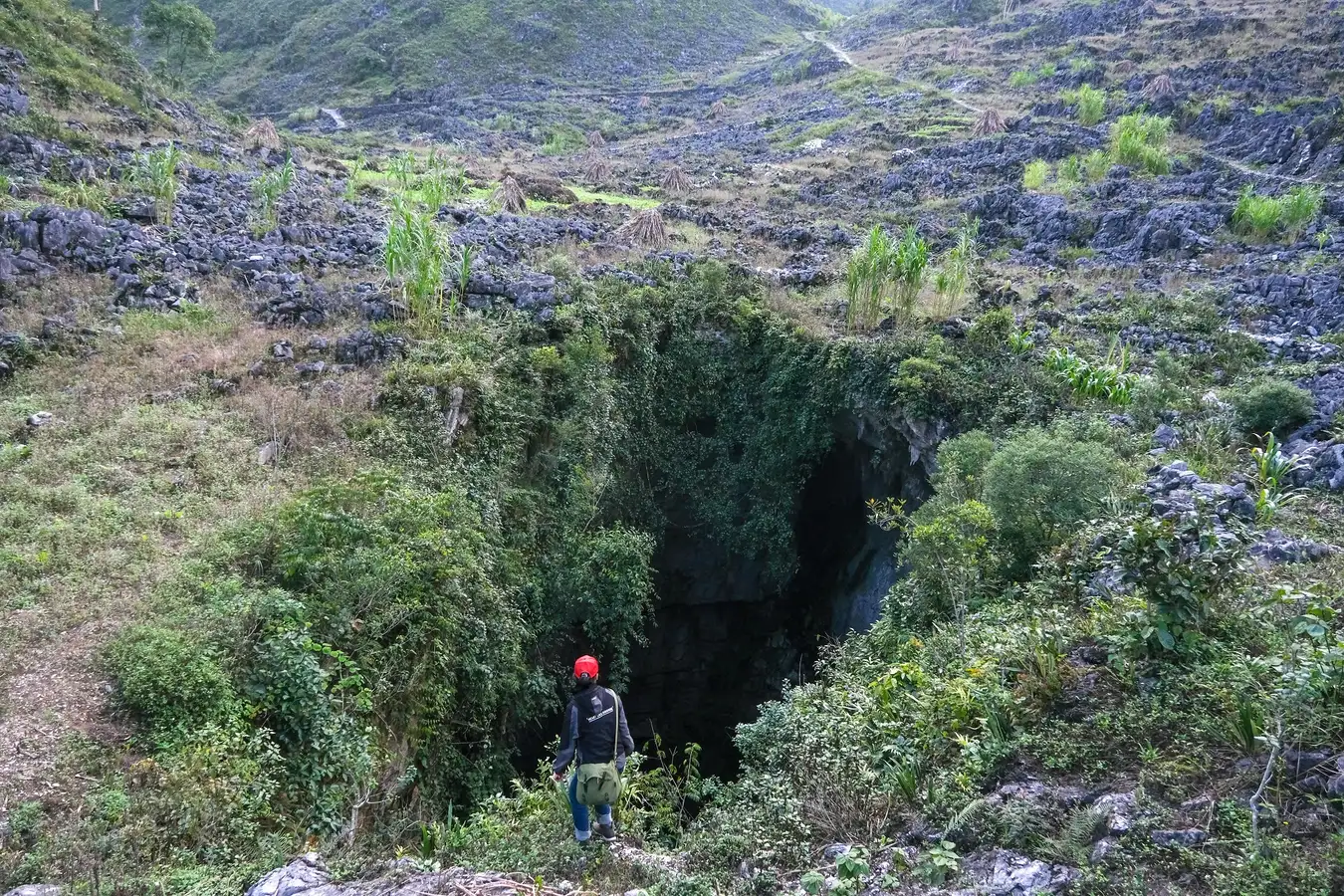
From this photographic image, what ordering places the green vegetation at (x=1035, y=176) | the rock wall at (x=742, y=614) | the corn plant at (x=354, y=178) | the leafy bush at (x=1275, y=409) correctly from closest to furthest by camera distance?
the leafy bush at (x=1275, y=409) → the rock wall at (x=742, y=614) → the corn plant at (x=354, y=178) → the green vegetation at (x=1035, y=176)

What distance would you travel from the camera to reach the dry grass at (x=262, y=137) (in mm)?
18812

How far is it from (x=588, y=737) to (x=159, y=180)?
12413 mm

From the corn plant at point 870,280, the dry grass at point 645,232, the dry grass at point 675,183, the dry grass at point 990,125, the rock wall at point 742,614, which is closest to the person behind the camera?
the corn plant at point 870,280

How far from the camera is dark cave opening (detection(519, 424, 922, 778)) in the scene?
488 inches

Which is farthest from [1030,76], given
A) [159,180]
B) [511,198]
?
[159,180]

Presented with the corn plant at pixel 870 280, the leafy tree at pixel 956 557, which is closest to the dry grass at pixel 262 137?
the corn plant at pixel 870 280

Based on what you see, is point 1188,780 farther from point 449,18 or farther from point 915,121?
point 449,18

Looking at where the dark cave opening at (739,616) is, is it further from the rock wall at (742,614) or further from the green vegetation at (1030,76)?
the green vegetation at (1030,76)

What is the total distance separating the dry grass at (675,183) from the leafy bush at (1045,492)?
52.4ft

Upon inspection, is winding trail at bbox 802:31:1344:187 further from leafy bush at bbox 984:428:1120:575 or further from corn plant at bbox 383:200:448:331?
corn plant at bbox 383:200:448:331

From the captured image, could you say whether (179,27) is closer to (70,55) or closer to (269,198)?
(70,55)

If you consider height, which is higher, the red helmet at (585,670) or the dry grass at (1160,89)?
the dry grass at (1160,89)

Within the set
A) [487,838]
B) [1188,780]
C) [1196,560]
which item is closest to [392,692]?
[487,838]

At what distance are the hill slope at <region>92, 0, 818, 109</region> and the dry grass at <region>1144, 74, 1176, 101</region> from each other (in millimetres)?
28448
